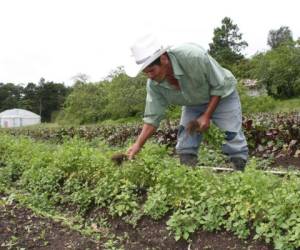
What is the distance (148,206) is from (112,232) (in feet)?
1.17

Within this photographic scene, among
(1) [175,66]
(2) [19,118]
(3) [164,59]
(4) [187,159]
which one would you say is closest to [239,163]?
(4) [187,159]

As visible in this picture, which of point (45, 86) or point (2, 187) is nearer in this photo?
point (2, 187)

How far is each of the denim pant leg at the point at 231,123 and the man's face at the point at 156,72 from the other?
2.36 feet

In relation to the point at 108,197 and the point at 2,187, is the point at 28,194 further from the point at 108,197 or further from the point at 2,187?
the point at 108,197

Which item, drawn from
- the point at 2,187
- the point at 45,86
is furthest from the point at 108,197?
the point at 45,86

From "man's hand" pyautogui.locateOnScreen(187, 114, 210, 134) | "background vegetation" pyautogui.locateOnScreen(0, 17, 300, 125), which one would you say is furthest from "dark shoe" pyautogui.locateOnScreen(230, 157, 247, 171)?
"background vegetation" pyautogui.locateOnScreen(0, 17, 300, 125)

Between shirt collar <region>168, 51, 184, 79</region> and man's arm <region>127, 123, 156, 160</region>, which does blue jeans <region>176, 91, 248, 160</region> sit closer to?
man's arm <region>127, 123, 156, 160</region>

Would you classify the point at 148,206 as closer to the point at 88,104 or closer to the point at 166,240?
the point at 166,240

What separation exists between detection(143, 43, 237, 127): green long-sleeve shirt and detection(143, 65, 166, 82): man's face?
0.09 meters

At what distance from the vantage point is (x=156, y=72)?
151 inches

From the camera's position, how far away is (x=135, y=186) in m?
4.14

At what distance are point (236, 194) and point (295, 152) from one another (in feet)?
13.8

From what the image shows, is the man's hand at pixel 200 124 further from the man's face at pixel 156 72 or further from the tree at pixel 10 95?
the tree at pixel 10 95

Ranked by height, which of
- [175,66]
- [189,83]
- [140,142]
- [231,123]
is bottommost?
[140,142]
